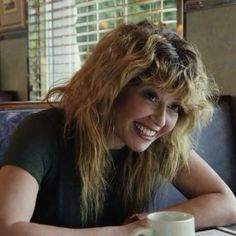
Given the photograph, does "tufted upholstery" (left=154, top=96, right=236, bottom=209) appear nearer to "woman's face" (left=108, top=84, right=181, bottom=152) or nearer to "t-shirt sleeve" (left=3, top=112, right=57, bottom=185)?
"woman's face" (left=108, top=84, right=181, bottom=152)

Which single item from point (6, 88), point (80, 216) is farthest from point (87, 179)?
point (6, 88)

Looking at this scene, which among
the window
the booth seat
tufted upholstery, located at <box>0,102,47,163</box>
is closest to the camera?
tufted upholstery, located at <box>0,102,47,163</box>

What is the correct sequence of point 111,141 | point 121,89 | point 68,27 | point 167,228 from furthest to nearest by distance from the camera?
1. point 68,27
2. point 111,141
3. point 121,89
4. point 167,228

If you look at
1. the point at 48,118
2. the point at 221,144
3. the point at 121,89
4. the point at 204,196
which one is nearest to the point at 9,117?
the point at 48,118

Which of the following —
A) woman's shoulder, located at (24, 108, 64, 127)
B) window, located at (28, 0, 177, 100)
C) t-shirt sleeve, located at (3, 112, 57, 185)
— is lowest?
t-shirt sleeve, located at (3, 112, 57, 185)

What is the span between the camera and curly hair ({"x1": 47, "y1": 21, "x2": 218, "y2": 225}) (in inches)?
47.4

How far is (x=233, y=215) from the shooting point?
4.43ft

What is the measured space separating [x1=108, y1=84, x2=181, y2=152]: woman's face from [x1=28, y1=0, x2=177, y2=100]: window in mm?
1463

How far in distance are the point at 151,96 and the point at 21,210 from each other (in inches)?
16.4

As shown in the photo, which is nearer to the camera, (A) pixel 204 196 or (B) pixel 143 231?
(B) pixel 143 231

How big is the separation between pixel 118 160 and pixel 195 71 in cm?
34

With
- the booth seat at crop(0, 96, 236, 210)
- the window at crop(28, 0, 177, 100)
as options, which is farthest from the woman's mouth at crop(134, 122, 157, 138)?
the window at crop(28, 0, 177, 100)

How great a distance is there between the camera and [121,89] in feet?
4.00

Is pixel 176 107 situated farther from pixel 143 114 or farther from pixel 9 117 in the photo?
pixel 9 117
